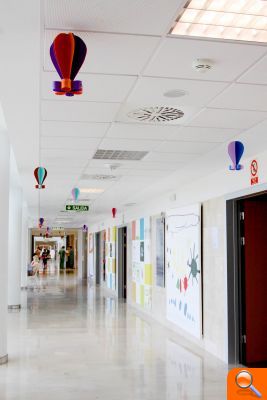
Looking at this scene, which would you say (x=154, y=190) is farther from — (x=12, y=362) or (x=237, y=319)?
(x=12, y=362)

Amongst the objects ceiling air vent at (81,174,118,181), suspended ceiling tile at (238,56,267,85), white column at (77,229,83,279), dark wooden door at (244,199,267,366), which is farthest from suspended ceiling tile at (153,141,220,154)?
white column at (77,229,83,279)

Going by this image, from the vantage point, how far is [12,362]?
7.91 meters

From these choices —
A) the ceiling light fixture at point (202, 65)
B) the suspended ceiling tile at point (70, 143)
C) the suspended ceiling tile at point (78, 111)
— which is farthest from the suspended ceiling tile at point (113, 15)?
the suspended ceiling tile at point (70, 143)

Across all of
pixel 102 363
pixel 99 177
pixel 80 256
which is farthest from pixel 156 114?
pixel 80 256

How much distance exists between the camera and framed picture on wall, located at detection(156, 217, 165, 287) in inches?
499

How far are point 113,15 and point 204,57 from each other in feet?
3.00

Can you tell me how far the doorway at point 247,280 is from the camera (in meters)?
8.12

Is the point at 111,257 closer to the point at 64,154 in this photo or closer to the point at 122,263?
the point at 122,263

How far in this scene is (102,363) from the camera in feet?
26.0

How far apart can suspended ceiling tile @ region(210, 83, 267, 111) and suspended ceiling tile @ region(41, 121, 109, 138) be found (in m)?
1.47

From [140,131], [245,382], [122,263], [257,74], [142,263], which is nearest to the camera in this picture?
[245,382]

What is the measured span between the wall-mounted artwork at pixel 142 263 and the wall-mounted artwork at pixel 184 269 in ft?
6.91

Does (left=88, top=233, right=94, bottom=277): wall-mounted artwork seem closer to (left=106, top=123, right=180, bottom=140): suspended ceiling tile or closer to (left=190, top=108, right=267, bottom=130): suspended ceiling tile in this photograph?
(left=106, top=123, right=180, bottom=140): suspended ceiling tile

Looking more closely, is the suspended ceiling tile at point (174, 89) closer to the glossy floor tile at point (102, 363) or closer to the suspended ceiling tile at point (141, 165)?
the suspended ceiling tile at point (141, 165)
